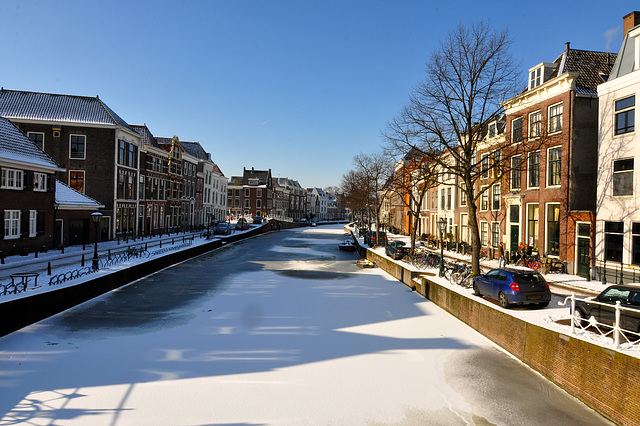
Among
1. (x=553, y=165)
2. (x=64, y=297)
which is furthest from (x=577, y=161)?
(x=64, y=297)

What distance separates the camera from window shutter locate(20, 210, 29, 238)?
2833cm

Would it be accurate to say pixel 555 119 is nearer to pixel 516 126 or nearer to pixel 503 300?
pixel 516 126

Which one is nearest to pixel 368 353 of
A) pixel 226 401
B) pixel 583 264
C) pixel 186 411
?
pixel 226 401

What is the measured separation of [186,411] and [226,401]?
953 mm

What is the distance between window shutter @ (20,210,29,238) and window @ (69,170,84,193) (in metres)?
14.2

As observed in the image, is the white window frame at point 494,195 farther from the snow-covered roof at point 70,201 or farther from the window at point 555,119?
A: the snow-covered roof at point 70,201

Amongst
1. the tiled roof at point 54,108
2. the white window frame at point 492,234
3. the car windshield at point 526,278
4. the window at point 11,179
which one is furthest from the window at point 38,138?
the car windshield at point 526,278

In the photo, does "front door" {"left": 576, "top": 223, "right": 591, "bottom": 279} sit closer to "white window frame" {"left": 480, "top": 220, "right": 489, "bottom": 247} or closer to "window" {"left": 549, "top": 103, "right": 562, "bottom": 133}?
"window" {"left": 549, "top": 103, "right": 562, "bottom": 133}

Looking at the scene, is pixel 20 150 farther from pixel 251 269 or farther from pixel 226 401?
pixel 226 401

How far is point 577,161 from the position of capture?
24.2 m

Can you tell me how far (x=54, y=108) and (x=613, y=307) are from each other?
160ft

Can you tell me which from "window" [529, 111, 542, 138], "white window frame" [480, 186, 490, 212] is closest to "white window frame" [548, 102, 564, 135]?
"window" [529, 111, 542, 138]

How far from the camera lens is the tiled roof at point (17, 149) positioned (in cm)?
2701

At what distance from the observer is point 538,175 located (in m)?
27.5
